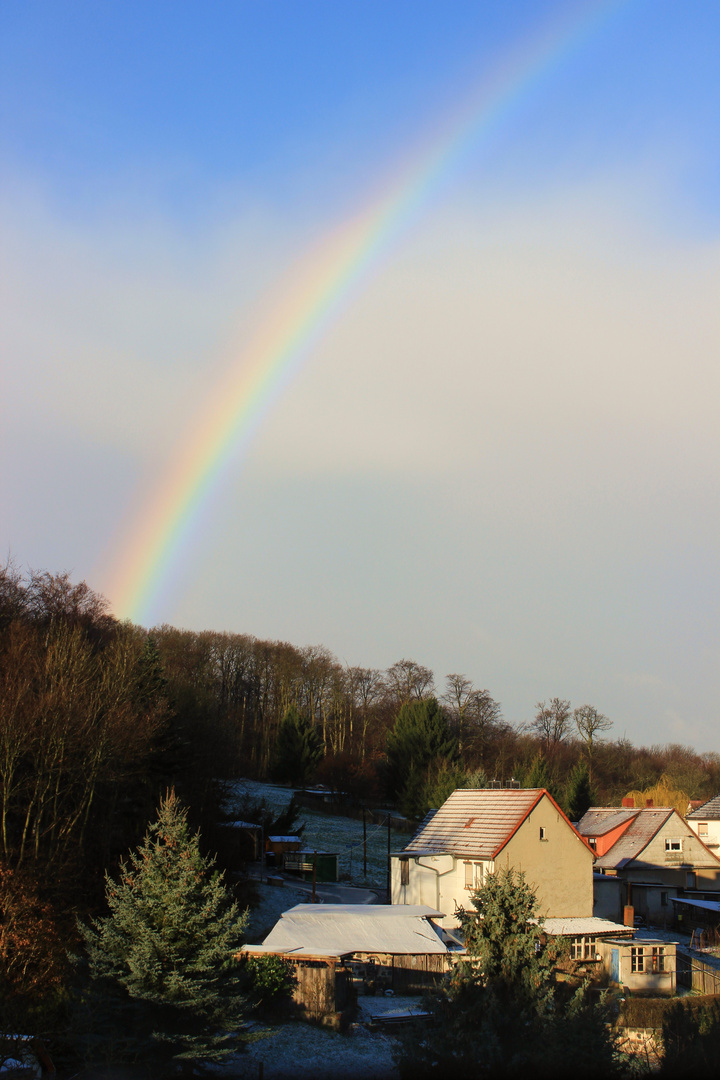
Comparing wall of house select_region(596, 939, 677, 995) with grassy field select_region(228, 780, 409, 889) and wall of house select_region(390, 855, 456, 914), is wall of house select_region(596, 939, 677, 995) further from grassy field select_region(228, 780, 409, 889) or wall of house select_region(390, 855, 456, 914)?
grassy field select_region(228, 780, 409, 889)

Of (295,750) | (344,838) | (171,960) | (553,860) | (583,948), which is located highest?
(295,750)

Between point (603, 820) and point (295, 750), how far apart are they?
91.6ft

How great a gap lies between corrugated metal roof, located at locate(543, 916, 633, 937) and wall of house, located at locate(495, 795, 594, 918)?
95 cm

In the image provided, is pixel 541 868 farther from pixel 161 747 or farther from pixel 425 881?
pixel 161 747

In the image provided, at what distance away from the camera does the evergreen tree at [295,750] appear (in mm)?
72875

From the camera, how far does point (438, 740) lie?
68875mm

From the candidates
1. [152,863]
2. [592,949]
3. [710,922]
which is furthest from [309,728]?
[152,863]

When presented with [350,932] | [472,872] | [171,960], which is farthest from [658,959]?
[171,960]

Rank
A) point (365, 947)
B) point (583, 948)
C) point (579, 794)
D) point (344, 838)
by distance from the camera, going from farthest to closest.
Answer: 1. point (579, 794)
2. point (344, 838)
3. point (583, 948)
4. point (365, 947)

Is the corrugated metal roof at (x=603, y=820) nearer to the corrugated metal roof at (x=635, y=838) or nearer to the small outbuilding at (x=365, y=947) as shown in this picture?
the corrugated metal roof at (x=635, y=838)

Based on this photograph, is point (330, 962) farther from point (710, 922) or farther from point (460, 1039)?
point (710, 922)

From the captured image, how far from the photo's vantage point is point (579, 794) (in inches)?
2692

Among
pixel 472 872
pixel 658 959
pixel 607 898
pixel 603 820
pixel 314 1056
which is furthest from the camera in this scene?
pixel 603 820

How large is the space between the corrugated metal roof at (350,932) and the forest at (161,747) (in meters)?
4.55
